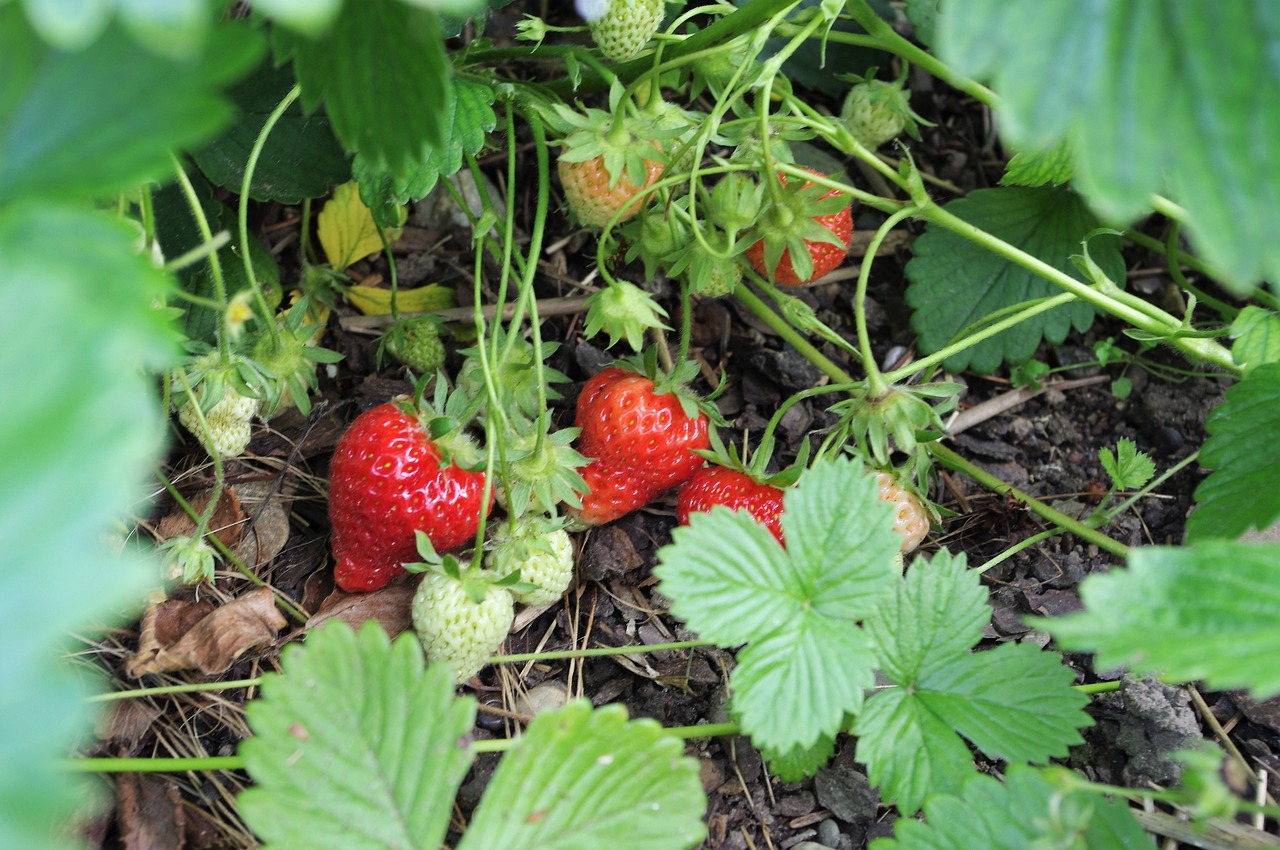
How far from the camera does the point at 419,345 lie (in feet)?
4.91

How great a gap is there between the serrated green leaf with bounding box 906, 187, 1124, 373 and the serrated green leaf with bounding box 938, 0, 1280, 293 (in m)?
0.89

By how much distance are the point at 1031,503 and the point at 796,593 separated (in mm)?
572

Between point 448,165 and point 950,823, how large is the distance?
90 cm

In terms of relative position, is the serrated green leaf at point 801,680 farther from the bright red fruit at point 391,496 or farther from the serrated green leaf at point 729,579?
the bright red fruit at point 391,496

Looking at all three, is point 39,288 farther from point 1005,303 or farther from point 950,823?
point 1005,303

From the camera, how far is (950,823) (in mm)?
956

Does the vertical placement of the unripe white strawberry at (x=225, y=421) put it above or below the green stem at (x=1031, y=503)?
above

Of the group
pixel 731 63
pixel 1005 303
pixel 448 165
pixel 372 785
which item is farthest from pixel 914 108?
pixel 372 785

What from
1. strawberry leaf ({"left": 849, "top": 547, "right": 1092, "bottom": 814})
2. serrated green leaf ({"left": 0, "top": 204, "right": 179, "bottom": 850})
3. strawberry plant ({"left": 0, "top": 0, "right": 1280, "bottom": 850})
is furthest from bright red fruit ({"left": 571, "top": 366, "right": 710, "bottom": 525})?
serrated green leaf ({"left": 0, "top": 204, "right": 179, "bottom": 850})

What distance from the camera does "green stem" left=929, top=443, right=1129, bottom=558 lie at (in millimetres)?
1415

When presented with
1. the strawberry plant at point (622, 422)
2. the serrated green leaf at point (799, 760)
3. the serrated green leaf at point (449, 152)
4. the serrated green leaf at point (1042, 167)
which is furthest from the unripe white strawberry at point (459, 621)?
the serrated green leaf at point (1042, 167)

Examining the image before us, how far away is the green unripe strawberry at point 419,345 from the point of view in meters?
1.49

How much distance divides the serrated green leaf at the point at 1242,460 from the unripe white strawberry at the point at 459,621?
2.57ft

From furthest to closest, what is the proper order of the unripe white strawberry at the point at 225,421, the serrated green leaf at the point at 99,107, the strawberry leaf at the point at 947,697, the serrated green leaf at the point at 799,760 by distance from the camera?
the unripe white strawberry at the point at 225,421, the serrated green leaf at the point at 799,760, the strawberry leaf at the point at 947,697, the serrated green leaf at the point at 99,107
